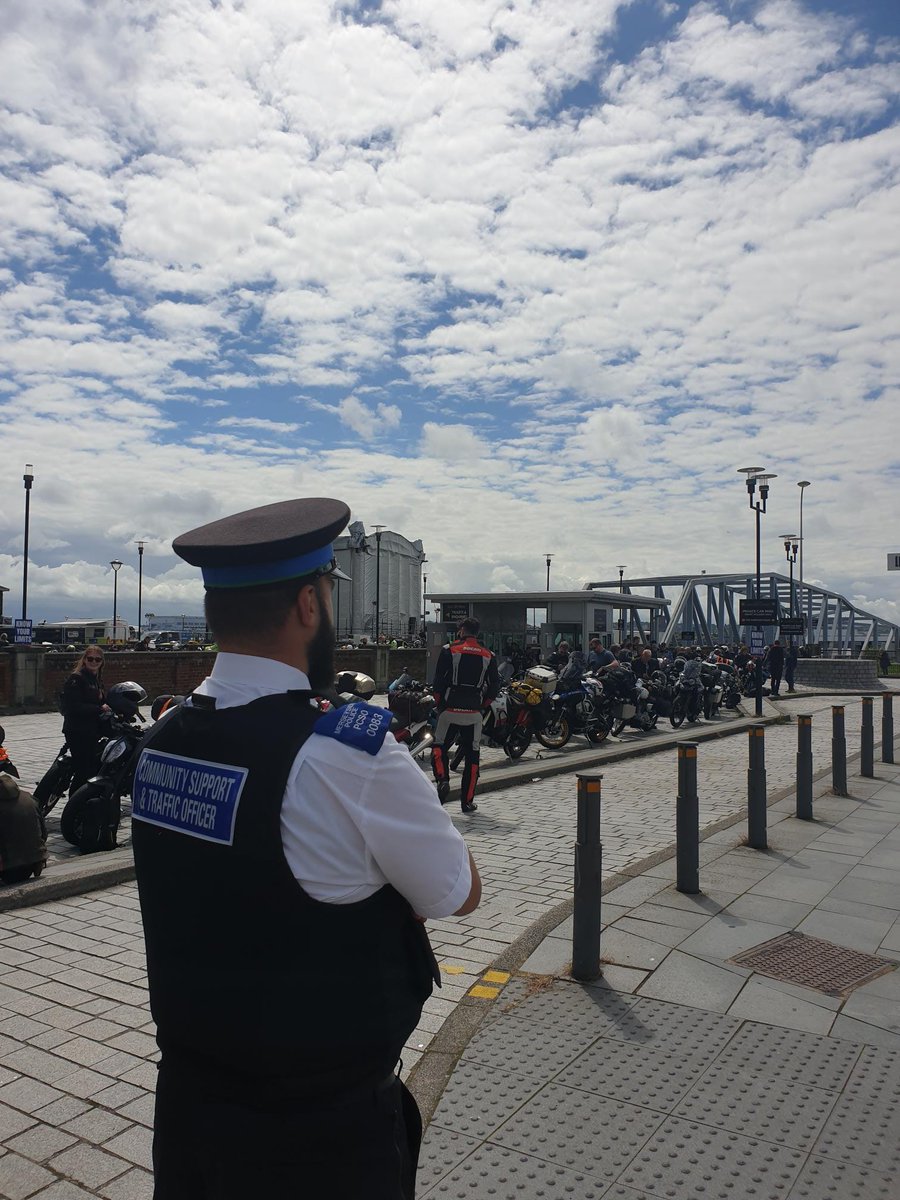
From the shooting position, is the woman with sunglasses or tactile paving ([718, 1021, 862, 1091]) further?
the woman with sunglasses

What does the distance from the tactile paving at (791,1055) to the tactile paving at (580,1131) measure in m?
0.58

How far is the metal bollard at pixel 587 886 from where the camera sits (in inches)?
181

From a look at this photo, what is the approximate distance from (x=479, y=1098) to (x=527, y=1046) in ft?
1.51

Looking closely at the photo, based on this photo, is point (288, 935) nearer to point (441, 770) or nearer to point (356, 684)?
point (356, 684)

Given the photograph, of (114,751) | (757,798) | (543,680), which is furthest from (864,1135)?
(543,680)

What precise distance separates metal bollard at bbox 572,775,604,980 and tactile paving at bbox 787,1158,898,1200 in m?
1.65

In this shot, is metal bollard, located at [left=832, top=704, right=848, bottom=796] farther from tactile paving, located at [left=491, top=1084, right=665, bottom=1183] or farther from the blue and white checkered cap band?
the blue and white checkered cap band

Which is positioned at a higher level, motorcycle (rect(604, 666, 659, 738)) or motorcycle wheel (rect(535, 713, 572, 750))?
motorcycle (rect(604, 666, 659, 738))

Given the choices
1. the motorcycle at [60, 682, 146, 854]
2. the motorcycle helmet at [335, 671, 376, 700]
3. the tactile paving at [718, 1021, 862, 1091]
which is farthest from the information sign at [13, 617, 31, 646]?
the tactile paving at [718, 1021, 862, 1091]

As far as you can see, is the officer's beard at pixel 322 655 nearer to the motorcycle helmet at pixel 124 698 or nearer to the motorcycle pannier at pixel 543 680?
the motorcycle helmet at pixel 124 698

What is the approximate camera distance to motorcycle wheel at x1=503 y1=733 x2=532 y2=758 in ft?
43.1

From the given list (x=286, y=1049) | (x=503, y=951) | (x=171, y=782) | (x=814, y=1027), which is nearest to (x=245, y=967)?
(x=286, y=1049)

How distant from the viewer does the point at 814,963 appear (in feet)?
15.9

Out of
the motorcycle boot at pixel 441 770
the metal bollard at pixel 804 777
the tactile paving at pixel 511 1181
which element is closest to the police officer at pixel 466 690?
the motorcycle boot at pixel 441 770
